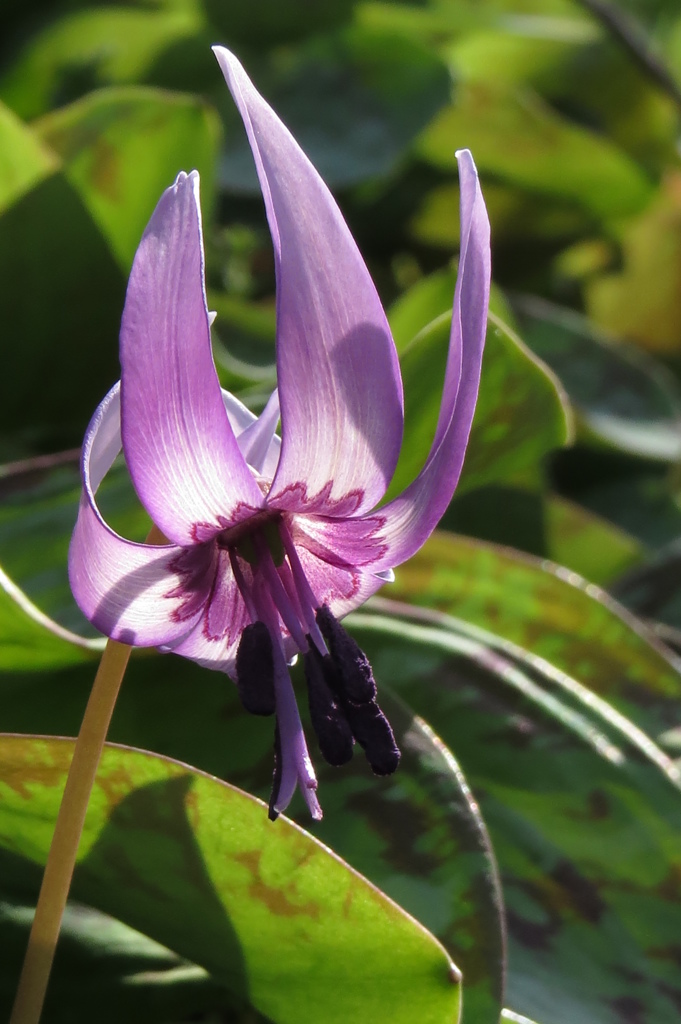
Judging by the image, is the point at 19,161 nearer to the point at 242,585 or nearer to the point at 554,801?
the point at 242,585

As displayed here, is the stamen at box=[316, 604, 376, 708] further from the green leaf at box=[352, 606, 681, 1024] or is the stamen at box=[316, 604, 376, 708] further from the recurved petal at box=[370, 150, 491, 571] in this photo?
the green leaf at box=[352, 606, 681, 1024]

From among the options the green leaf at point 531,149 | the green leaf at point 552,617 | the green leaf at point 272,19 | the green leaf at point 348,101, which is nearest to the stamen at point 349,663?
the green leaf at point 552,617

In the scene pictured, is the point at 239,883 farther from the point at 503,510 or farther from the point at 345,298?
the point at 503,510

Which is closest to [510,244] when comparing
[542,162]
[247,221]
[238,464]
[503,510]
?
[542,162]

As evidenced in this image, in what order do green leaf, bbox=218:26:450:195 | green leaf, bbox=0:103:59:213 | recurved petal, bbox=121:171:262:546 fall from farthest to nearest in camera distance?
1. green leaf, bbox=218:26:450:195
2. green leaf, bbox=0:103:59:213
3. recurved petal, bbox=121:171:262:546

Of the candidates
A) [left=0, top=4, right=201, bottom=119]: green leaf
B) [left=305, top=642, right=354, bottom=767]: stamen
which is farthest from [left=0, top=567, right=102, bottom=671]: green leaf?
[left=0, top=4, right=201, bottom=119]: green leaf

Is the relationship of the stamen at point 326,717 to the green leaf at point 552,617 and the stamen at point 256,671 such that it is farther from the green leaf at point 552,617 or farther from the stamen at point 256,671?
the green leaf at point 552,617

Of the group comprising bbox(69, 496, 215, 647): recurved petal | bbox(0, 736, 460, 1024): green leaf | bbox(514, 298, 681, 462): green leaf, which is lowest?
bbox(0, 736, 460, 1024): green leaf
